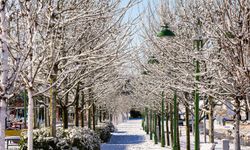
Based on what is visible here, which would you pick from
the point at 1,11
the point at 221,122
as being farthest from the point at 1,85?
the point at 221,122

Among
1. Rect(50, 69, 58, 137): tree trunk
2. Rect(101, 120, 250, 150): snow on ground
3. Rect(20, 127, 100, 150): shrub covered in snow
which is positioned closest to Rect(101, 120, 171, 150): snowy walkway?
Rect(101, 120, 250, 150): snow on ground

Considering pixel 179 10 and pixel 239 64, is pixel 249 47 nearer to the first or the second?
pixel 239 64

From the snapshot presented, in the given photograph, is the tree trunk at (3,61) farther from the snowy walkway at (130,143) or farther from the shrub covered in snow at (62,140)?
the snowy walkway at (130,143)

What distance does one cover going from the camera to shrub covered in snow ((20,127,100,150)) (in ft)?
44.1

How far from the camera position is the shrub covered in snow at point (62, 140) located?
13.5 m

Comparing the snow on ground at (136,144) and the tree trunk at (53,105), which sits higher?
the tree trunk at (53,105)

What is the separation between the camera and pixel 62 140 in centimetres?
1376

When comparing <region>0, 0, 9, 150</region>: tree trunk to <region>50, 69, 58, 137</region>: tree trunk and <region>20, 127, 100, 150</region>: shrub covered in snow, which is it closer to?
<region>20, 127, 100, 150</region>: shrub covered in snow

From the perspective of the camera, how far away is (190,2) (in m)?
16.8

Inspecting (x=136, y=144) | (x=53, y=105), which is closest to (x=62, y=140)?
(x=53, y=105)

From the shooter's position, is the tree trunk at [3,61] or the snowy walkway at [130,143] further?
the snowy walkway at [130,143]

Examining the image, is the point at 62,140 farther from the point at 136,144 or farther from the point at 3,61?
the point at 136,144

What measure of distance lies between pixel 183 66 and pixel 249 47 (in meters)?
9.34

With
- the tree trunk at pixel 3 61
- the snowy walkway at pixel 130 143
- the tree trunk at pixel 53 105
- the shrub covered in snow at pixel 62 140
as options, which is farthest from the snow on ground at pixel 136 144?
the tree trunk at pixel 3 61
